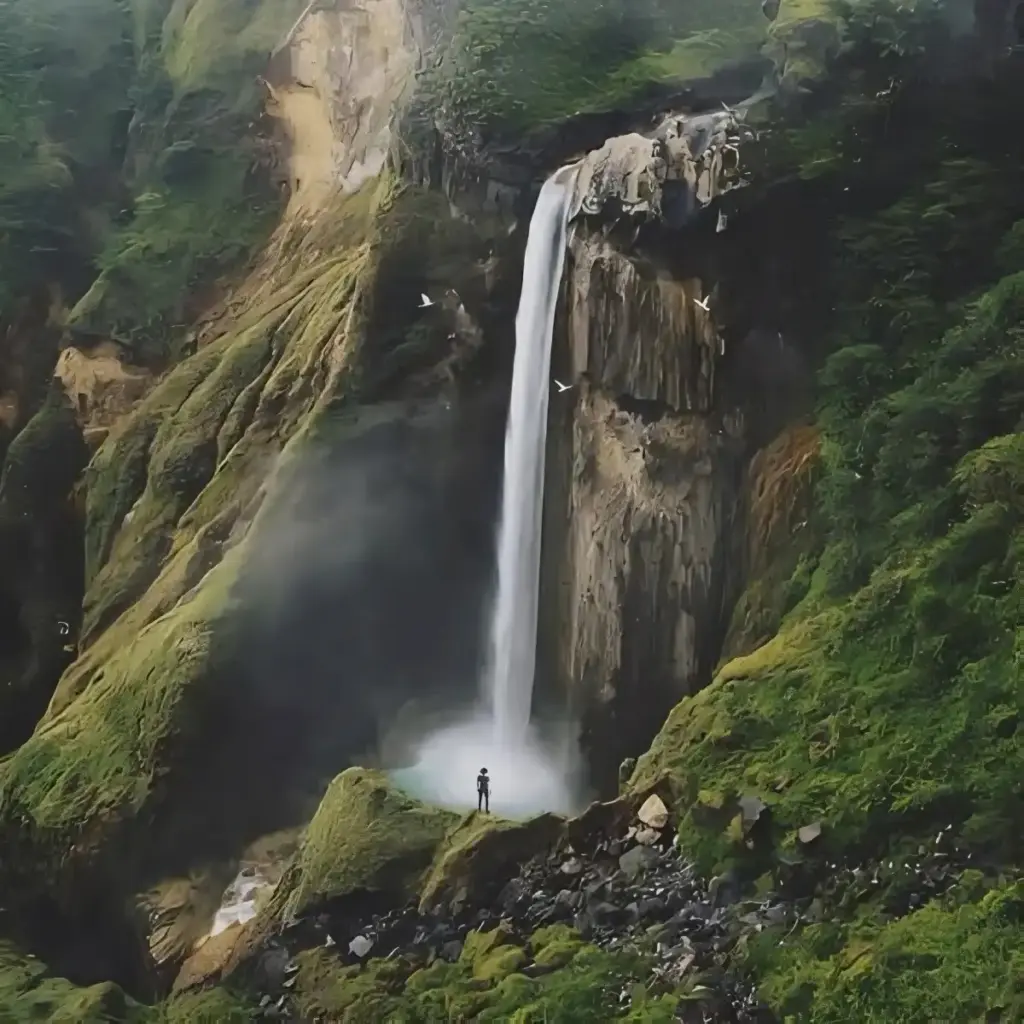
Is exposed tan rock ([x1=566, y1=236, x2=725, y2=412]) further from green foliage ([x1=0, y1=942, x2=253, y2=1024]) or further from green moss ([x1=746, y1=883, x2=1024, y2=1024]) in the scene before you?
green foliage ([x1=0, y1=942, x2=253, y2=1024])

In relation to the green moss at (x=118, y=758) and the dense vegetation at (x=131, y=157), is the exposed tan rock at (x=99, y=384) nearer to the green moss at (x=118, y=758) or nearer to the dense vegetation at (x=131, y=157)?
the dense vegetation at (x=131, y=157)

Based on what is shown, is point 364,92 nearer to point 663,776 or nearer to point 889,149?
point 889,149

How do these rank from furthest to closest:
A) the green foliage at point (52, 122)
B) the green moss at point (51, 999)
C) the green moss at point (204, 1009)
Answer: the green foliage at point (52, 122), the green moss at point (51, 999), the green moss at point (204, 1009)

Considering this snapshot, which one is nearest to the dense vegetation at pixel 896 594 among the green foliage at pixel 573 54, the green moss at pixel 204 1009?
the green foliage at pixel 573 54

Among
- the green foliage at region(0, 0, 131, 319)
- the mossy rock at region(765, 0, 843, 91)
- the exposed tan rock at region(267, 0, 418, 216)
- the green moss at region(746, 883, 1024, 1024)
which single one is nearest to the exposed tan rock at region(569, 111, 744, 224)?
the mossy rock at region(765, 0, 843, 91)

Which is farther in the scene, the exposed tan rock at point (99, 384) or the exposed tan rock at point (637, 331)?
the exposed tan rock at point (99, 384)

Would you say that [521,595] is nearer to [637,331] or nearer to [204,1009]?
[637,331]
